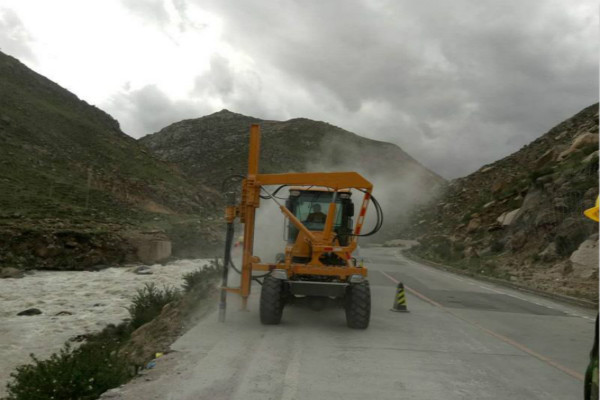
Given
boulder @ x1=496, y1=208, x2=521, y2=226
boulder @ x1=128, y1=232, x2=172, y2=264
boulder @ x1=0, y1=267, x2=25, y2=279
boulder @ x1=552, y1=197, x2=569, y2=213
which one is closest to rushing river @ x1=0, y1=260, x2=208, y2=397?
boulder @ x1=0, y1=267, x2=25, y2=279

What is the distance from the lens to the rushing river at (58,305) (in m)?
11.6

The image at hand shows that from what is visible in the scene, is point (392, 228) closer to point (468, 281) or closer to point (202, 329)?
point (468, 281)

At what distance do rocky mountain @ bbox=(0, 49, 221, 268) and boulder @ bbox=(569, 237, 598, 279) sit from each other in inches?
806

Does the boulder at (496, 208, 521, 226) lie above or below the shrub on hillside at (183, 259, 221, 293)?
above

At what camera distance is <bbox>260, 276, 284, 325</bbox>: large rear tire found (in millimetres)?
9258

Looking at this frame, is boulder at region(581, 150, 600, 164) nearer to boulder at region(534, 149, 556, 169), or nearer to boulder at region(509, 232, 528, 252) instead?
boulder at region(509, 232, 528, 252)

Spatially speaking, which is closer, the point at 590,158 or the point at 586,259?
the point at 586,259

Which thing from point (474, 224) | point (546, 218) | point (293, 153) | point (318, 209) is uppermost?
point (293, 153)

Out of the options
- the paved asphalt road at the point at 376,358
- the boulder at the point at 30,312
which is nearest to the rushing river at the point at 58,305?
the boulder at the point at 30,312

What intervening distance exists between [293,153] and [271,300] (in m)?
96.2

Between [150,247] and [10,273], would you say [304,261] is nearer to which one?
[10,273]

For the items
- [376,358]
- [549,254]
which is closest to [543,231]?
[549,254]

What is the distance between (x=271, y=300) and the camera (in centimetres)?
928

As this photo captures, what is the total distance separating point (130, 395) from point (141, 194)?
146 feet
